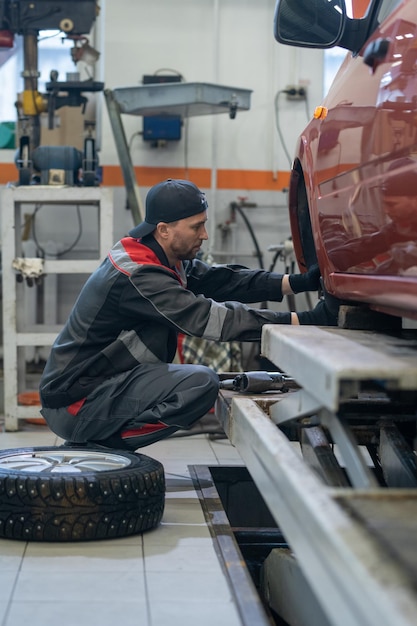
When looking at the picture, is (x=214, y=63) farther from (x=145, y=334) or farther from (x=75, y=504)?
(x=75, y=504)

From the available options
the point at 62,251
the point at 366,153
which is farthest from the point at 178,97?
the point at 366,153

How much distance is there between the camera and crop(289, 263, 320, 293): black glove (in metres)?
3.51

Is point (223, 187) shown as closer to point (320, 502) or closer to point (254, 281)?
point (254, 281)

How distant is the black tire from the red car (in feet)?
3.04

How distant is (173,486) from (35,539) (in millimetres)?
987

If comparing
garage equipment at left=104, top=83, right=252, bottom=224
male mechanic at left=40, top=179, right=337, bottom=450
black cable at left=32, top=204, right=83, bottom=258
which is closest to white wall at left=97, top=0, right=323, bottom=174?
black cable at left=32, top=204, right=83, bottom=258

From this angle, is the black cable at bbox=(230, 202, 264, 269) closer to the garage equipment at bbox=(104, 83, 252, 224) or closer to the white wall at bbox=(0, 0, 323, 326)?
the white wall at bbox=(0, 0, 323, 326)

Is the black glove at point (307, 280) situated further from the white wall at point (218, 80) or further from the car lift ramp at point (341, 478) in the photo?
the white wall at point (218, 80)

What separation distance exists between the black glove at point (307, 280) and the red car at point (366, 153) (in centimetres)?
46

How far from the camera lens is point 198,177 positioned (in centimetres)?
719

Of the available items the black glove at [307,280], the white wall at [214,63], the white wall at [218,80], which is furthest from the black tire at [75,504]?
the white wall at [214,63]

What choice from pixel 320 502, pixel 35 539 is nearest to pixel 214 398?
pixel 35 539

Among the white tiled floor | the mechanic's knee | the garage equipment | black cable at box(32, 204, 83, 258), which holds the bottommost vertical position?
the white tiled floor

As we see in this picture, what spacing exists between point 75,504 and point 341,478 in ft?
2.86
